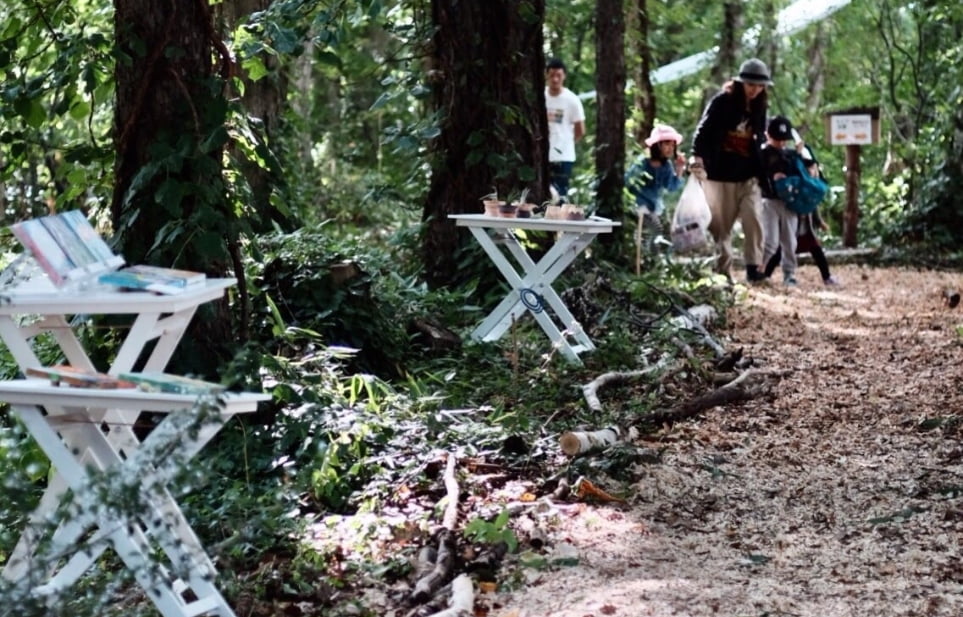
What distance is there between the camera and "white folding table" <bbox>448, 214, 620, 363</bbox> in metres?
7.43

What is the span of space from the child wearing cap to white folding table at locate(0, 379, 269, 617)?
845 cm

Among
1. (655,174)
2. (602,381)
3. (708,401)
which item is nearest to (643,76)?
(655,174)

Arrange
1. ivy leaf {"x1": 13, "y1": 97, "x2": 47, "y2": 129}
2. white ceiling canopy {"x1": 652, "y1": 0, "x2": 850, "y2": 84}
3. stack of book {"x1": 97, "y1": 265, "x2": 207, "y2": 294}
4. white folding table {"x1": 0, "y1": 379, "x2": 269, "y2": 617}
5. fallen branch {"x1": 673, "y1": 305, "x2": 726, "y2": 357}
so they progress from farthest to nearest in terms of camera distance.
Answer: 1. white ceiling canopy {"x1": 652, "y1": 0, "x2": 850, "y2": 84}
2. fallen branch {"x1": 673, "y1": 305, "x2": 726, "y2": 357}
3. ivy leaf {"x1": 13, "y1": 97, "x2": 47, "y2": 129}
4. stack of book {"x1": 97, "y1": 265, "x2": 207, "y2": 294}
5. white folding table {"x1": 0, "y1": 379, "x2": 269, "y2": 617}

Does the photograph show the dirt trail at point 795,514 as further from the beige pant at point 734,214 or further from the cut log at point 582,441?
the beige pant at point 734,214

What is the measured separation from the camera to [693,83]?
23.4 m

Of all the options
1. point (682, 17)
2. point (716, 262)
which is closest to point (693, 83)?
point (682, 17)

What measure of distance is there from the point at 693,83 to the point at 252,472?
756 inches

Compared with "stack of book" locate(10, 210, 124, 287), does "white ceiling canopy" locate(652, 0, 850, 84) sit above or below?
above

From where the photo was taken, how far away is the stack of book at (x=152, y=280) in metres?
3.52

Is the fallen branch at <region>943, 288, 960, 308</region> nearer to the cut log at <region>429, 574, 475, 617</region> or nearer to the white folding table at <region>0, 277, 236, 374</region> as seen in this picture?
the cut log at <region>429, 574, 475, 617</region>

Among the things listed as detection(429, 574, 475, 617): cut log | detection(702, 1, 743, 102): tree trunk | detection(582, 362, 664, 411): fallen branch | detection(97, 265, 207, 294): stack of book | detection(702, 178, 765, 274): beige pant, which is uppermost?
detection(702, 1, 743, 102): tree trunk

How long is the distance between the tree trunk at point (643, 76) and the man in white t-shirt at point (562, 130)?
1733 millimetres

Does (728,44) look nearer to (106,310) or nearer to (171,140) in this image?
(171,140)

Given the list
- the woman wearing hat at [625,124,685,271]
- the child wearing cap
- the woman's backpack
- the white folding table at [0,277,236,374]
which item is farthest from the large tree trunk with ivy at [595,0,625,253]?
the white folding table at [0,277,236,374]
